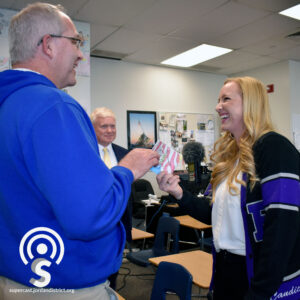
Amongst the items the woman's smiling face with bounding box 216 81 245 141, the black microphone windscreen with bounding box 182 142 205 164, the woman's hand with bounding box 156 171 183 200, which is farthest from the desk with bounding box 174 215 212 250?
the woman's smiling face with bounding box 216 81 245 141

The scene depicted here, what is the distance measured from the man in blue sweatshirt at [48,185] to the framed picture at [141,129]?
5.43 m

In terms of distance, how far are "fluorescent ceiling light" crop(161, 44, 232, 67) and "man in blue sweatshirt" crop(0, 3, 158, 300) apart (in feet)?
16.4

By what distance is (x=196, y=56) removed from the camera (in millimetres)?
6254

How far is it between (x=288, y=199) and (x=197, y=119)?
20.4ft

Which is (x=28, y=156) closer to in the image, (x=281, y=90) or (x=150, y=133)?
(x=150, y=133)

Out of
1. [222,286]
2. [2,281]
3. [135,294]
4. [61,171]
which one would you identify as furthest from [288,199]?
[135,294]

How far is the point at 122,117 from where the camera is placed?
6469mm

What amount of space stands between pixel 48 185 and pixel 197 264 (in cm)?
212

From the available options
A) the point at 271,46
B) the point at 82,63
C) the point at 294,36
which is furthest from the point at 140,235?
the point at 271,46

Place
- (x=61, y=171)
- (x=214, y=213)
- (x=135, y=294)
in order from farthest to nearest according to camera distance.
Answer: (x=135, y=294) < (x=214, y=213) < (x=61, y=171)

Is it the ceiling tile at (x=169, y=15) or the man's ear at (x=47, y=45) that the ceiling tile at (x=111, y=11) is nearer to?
the ceiling tile at (x=169, y=15)

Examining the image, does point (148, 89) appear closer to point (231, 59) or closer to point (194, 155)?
point (231, 59)

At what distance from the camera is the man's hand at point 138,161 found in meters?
1.09

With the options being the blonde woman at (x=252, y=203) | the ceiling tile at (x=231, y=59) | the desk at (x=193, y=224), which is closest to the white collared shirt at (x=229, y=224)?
the blonde woman at (x=252, y=203)
